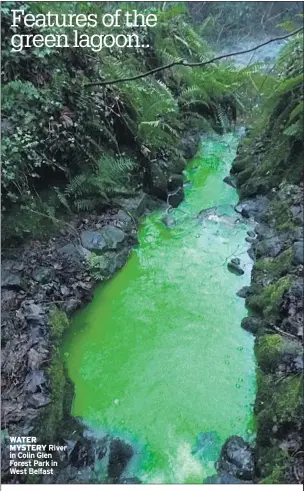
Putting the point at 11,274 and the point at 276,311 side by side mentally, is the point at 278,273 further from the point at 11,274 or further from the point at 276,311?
the point at 11,274

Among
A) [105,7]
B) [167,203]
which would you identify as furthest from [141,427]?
[105,7]

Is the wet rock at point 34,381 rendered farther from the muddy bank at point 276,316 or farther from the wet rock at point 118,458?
the muddy bank at point 276,316

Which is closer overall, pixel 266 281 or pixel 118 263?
pixel 266 281

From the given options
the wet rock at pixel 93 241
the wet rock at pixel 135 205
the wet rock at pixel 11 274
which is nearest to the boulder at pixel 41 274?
the wet rock at pixel 11 274

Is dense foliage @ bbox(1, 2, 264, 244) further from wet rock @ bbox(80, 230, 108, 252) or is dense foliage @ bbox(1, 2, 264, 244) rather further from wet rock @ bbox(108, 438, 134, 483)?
wet rock @ bbox(108, 438, 134, 483)

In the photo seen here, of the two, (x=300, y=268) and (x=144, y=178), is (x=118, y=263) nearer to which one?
(x=144, y=178)

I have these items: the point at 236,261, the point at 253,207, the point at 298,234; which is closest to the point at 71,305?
the point at 236,261

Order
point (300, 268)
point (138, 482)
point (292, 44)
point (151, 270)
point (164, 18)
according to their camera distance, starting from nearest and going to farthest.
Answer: point (138, 482) → point (300, 268) → point (151, 270) → point (292, 44) → point (164, 18)
